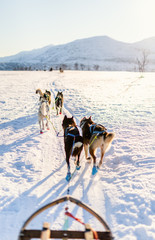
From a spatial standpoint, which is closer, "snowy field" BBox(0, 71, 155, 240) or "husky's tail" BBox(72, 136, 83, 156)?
"snowy field" BBox(0, 71, 155, 240)

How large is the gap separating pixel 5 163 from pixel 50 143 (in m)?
1.71

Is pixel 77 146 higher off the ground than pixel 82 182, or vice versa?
pixel 77 146

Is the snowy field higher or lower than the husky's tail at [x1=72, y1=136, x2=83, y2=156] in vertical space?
lower

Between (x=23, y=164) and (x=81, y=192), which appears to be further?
(x=23, y=164)

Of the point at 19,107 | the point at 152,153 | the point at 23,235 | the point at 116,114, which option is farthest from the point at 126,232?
the point at 19,107

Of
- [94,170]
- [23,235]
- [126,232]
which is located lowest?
[126,232]

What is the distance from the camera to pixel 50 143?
229 inches

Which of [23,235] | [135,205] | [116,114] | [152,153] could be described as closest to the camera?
[23,235]

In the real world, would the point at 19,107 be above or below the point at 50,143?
above

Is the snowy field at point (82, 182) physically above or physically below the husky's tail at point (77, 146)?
below

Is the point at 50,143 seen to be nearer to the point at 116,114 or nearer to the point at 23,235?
the point at 23,235

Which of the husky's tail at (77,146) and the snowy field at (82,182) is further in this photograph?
the husky's tail at (77,146)

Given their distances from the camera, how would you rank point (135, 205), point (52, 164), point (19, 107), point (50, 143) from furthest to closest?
point (19, 107) → point (50, 143) → point (52, 164) → point (135, 205)

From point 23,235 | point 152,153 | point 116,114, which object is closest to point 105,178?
point 152,153
